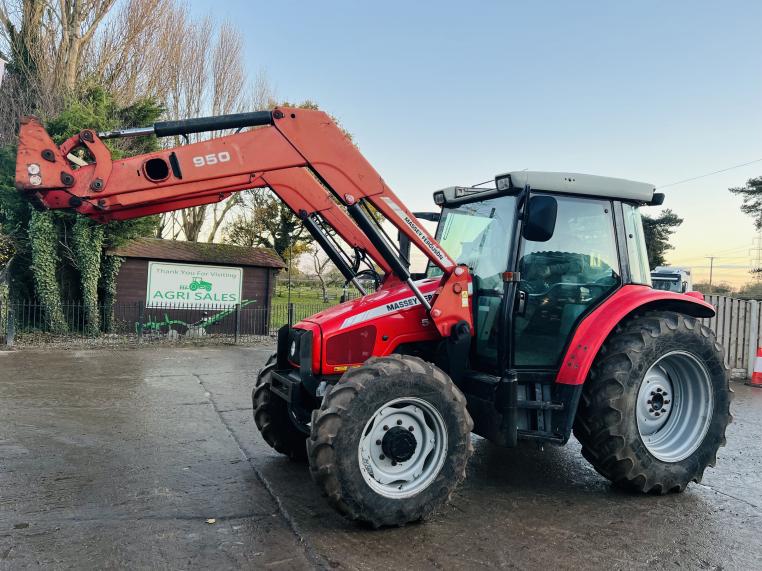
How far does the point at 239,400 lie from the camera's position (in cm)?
775

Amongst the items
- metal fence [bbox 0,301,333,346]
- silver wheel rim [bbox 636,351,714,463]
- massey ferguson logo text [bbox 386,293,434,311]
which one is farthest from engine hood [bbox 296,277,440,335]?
metal fence [bbox 0,301,333,346]

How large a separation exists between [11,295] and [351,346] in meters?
14.5

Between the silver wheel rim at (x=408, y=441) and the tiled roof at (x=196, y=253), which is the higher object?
the tiled roof at (x=196, y=253)

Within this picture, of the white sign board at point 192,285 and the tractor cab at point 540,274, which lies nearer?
the tractor cab at point 540,274

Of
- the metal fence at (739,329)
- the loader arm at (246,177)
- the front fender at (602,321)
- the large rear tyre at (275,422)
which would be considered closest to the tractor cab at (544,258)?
the front fender at (602,321)

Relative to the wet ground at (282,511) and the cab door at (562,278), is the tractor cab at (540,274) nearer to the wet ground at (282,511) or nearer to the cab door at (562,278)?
the cab door at (562,278)

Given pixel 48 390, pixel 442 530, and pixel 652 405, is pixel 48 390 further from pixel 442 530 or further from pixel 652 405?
pixel 652 405

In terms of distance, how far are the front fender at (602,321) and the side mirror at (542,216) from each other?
2.61 ft

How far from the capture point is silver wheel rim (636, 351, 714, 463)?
Answer: 4484mm

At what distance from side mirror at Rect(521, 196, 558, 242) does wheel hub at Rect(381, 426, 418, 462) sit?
1682 millimetres

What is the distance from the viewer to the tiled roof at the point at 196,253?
51.8 ft

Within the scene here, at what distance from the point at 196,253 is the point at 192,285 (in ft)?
3.21

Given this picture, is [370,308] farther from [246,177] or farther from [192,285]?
[192,285]

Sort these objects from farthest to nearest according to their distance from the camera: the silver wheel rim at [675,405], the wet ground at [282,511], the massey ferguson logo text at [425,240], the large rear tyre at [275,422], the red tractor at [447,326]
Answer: the large rear tyre at [275,422] → the silver wheel rim at [675,405] → the massey ferguson logo text at [425,240] → the red tractor at [447,326] → the wet ground at [282,511]
